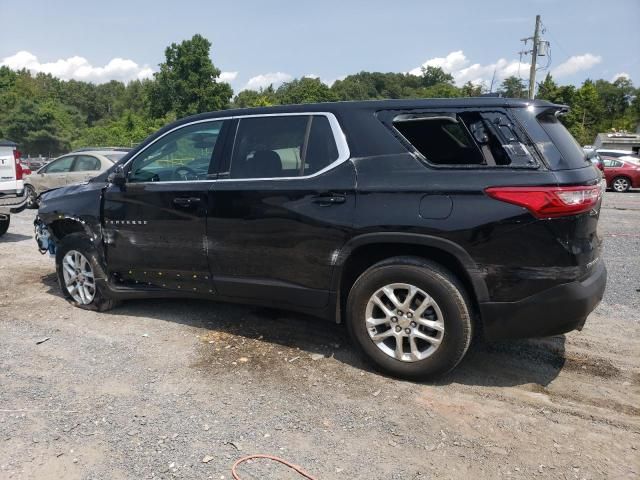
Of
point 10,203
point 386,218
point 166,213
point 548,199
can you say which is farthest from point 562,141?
point 10,203

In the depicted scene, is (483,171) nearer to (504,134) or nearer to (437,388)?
(504,134)

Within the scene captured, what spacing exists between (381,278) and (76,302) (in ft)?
10.9

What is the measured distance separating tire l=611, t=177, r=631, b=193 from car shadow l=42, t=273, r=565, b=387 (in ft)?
60.1

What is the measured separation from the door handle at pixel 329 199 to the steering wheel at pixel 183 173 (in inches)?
48.2

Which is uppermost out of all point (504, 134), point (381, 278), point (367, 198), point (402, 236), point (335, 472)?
point (504, 134)

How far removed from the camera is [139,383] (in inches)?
142

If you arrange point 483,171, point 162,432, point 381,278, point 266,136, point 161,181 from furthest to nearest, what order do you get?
point 161,181, point 266,136, point 381,278, point 483,171, point 162,432

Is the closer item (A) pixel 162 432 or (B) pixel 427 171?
(A) pixel 162 432

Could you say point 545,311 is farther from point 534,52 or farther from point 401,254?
point 534,52

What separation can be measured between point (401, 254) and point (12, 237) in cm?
825

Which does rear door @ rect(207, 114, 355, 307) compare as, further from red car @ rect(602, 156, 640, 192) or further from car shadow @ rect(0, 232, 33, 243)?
red car @ rect(602, 156, 640, 192)

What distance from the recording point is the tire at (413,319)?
3.35 metres

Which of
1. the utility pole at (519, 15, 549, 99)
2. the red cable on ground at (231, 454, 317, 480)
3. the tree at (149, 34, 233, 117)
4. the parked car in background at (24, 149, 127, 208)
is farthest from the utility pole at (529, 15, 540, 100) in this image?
the tree at (149, 34, 233, 117)

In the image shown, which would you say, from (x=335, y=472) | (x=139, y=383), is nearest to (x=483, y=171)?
(x=335, y=472)
